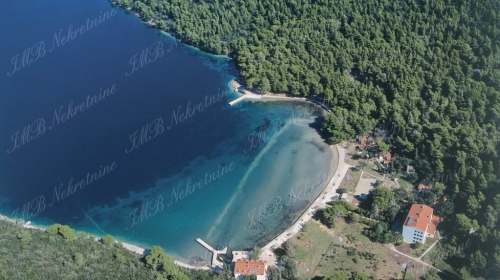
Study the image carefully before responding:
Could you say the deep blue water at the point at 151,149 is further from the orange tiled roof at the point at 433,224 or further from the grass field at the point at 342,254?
the orange tiled roof at the point at 433,224

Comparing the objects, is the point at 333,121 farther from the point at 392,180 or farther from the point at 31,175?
the point at 31,175

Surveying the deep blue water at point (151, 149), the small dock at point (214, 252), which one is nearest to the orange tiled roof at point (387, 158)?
the deep blue water at point (151, 149)

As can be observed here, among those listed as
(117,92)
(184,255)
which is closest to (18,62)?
(117,92)

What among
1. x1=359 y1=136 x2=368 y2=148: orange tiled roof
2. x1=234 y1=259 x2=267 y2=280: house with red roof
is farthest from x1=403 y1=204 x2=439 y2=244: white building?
x1=234 y1=259 x2=267 y2=280: house with red roof

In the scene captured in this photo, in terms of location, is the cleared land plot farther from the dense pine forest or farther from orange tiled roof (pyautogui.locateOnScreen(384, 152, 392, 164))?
the dense pine forest

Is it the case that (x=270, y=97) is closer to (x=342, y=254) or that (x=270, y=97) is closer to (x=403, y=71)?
(x=403, y=71)

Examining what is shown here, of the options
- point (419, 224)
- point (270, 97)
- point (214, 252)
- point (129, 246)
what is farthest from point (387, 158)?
point (129, 246)
